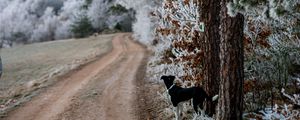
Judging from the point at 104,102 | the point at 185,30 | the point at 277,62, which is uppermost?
the point at 185,30

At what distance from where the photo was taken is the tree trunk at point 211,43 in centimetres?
966

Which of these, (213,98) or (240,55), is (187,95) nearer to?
(213,98)

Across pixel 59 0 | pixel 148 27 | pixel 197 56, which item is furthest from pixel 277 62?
pixel 59 0

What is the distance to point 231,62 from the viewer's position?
26.6 ft

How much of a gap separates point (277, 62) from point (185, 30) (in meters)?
2.94

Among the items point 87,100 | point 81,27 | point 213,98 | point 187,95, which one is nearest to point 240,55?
point 213,98

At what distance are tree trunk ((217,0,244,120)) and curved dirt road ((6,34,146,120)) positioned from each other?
4271 mm

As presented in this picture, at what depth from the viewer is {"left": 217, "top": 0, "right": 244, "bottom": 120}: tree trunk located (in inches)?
315

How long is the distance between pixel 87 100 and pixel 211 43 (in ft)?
20.9

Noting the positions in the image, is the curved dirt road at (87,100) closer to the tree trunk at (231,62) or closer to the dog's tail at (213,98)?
the dog's tail at (213,98)

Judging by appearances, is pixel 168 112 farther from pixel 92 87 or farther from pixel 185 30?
pixel 92 87

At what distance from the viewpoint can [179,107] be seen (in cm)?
1039

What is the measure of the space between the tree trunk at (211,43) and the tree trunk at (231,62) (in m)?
1.36

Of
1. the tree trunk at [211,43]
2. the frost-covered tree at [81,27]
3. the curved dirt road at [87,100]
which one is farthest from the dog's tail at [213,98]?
the frost-covered tree at [81,27]
